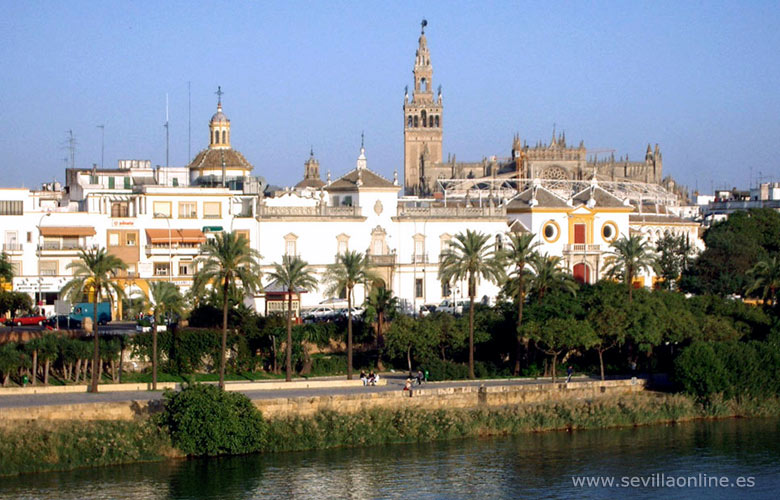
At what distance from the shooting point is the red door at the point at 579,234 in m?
77.9

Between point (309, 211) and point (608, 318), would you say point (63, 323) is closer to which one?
point (309, 211)

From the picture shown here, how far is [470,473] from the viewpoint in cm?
Answer: 4081

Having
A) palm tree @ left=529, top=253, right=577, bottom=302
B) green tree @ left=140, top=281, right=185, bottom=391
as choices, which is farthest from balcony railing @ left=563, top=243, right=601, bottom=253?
green tree @ left=140, top=281, right=185, bottom=391

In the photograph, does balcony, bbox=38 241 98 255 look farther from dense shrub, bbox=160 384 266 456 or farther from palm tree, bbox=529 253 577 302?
dense shrub, bbox=160 384 266 456

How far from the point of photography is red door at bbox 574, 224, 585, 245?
256 feet

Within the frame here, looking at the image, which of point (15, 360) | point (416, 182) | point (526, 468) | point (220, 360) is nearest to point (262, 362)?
point (220, 360)

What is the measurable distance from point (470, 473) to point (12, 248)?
28.1 meters

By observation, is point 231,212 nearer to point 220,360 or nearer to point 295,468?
point 220,360

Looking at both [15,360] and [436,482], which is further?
[15,360]

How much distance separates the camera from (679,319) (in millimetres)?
53062

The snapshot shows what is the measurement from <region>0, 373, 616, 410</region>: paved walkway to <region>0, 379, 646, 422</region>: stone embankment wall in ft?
2.57

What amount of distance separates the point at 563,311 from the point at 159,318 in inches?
593

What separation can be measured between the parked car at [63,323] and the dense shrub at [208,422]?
1358 cm

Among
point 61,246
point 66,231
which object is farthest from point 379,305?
point 61,246
